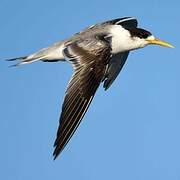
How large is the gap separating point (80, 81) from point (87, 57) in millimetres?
809

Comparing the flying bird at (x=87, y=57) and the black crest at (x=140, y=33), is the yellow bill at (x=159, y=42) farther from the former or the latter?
the black crest at (x=140, y=33)

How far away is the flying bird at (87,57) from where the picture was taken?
11346 mm

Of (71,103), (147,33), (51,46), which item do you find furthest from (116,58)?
(71,103)

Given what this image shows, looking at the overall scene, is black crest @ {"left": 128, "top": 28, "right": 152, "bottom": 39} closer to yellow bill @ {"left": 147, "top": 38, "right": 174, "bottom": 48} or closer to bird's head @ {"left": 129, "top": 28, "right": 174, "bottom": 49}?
bird's head @ {"left": 129, "top": 28, "right": 174, "bottom": 49}

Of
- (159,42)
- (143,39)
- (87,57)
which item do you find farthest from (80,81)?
(159,42)

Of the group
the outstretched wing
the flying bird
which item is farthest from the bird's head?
the outstretched wing

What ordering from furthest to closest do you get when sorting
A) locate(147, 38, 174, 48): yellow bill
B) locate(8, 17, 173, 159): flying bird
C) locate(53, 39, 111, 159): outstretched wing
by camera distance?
1. locate(147, 38, 174, 48): yellow bill
2. locate(8, 17, 173, 159): flying bird
3. locate(53, 39, 111, 159): outstretched wing

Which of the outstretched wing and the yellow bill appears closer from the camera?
the outstretched wing

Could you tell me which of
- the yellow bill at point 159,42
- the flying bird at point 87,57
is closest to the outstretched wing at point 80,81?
the flying bird at point 87,57

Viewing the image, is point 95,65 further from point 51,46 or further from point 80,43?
point 51,46

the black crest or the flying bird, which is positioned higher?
the black crest

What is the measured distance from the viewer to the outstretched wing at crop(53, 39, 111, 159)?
1110 centimetres

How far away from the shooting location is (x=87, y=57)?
12852mm

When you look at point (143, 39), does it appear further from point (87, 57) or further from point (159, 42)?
point (87, 57)
